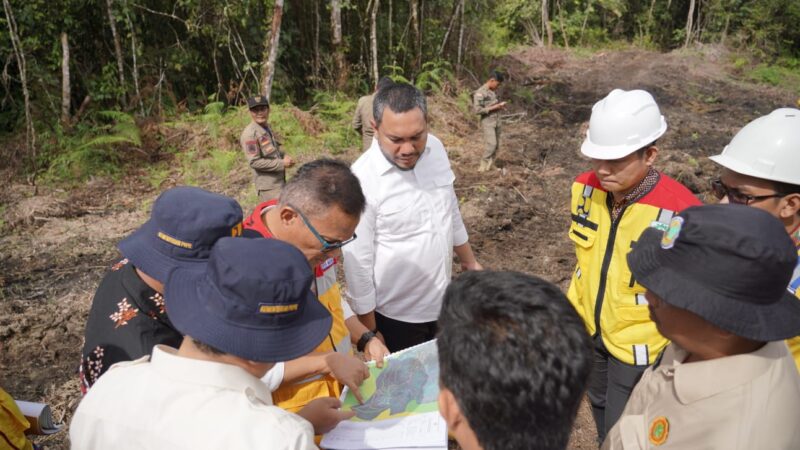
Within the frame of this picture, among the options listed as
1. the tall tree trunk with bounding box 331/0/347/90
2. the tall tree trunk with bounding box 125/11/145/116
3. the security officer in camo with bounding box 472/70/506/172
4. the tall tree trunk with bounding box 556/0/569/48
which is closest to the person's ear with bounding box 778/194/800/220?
the security officer in camo with bounding box 472/70/506/172

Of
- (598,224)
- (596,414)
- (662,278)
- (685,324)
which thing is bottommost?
(596,414)

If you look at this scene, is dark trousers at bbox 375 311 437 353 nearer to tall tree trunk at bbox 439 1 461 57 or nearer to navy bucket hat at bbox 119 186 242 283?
navy bucket hat at bbox 119 186 242 283

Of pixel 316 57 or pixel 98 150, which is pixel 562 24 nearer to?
pixel 316 57

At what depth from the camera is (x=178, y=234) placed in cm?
180

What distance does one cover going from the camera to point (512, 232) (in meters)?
6.46

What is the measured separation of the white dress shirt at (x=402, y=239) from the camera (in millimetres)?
2533

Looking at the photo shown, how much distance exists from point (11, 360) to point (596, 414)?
4282mm

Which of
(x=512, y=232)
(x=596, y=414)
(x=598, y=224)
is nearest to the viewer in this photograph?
(x=598, y=224)

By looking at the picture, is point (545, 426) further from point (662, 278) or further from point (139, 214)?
point (139, 214)

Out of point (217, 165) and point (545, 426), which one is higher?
point (545, 426)

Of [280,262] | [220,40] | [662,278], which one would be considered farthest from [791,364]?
[220,40]

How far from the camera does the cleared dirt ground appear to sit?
4109mm

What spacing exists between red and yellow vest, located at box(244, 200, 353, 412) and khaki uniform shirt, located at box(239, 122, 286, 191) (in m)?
3.70

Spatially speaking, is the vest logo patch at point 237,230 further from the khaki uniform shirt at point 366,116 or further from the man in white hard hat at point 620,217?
the khaki uniform shirt at point 366,116
